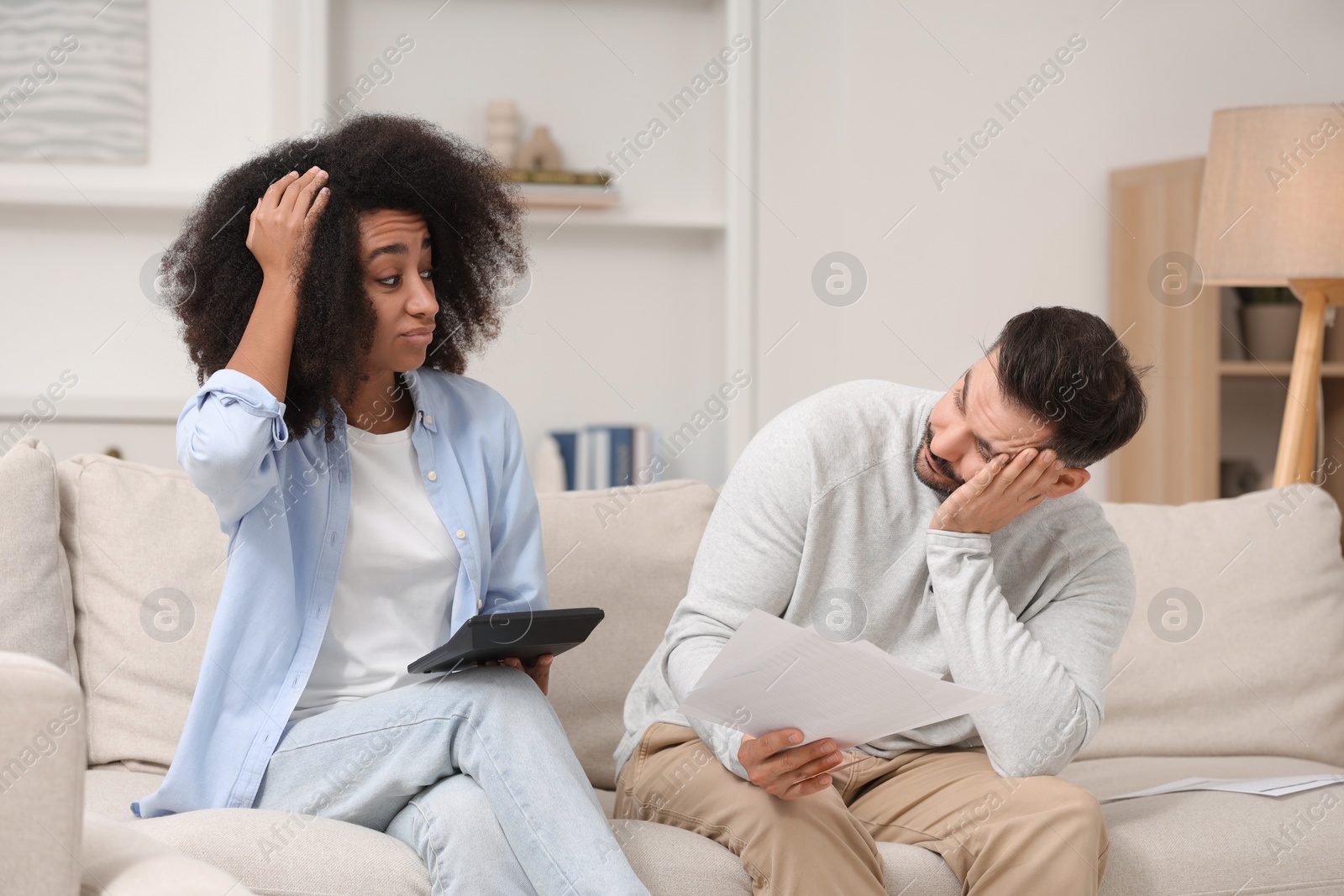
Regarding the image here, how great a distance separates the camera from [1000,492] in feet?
4.61

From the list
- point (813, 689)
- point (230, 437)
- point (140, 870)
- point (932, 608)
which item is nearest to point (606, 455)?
point (932, 608)

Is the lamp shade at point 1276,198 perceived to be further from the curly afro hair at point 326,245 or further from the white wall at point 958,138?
the curly afro hair at point 326,245

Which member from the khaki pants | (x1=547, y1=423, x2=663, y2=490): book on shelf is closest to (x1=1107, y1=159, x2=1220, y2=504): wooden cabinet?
(x1=547, y1=423, x2=663, y2=490): book on shelf

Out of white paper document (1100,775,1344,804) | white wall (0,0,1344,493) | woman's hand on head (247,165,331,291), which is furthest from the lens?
white wall (0,0,1344,493)

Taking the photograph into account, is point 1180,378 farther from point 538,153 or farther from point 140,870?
point 140,870

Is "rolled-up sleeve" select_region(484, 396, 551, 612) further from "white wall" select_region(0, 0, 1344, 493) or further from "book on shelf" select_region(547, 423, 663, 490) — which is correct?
"white wall" select_region(0, 0, 1344, 493)

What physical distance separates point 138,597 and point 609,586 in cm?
68

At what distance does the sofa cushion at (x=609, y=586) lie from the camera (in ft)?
5.74

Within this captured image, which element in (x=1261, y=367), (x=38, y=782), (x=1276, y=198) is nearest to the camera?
(x=38, y=782)

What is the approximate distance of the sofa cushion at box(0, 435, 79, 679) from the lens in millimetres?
1567

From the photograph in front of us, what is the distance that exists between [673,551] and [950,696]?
0.74 m

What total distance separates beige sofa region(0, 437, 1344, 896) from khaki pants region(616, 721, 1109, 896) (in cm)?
4

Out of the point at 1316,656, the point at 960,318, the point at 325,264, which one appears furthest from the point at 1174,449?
the point at 325,264

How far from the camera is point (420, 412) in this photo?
59.1 inches
